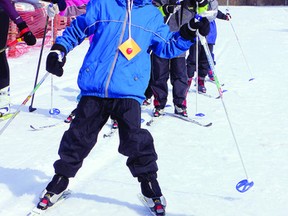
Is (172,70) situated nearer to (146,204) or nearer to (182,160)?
(182,160)

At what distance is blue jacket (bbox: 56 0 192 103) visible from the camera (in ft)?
11.2

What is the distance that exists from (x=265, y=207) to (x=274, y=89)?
4.71 metres

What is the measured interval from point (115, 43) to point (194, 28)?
50cm

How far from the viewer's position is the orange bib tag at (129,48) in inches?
134

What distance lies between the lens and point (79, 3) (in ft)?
25.4

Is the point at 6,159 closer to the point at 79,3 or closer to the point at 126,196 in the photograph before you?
the point at 126,196

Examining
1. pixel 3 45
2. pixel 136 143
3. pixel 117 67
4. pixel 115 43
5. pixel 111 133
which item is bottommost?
pixel 111 133

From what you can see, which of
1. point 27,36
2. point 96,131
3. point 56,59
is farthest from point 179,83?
point 56,59

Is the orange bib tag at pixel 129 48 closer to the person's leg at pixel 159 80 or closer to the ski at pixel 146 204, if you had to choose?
the ski at pixel 146 204

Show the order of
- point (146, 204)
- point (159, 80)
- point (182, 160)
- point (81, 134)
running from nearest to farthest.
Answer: point (81, 134) < point (146, 204) < point (182, 160) < point (159, 80)

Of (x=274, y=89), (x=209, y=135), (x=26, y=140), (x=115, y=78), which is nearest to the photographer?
(x=115, y=78)

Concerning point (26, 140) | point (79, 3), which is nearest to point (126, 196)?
point (26, 140)

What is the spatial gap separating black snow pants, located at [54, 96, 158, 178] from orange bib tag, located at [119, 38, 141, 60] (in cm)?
28

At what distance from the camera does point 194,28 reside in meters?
3.38
